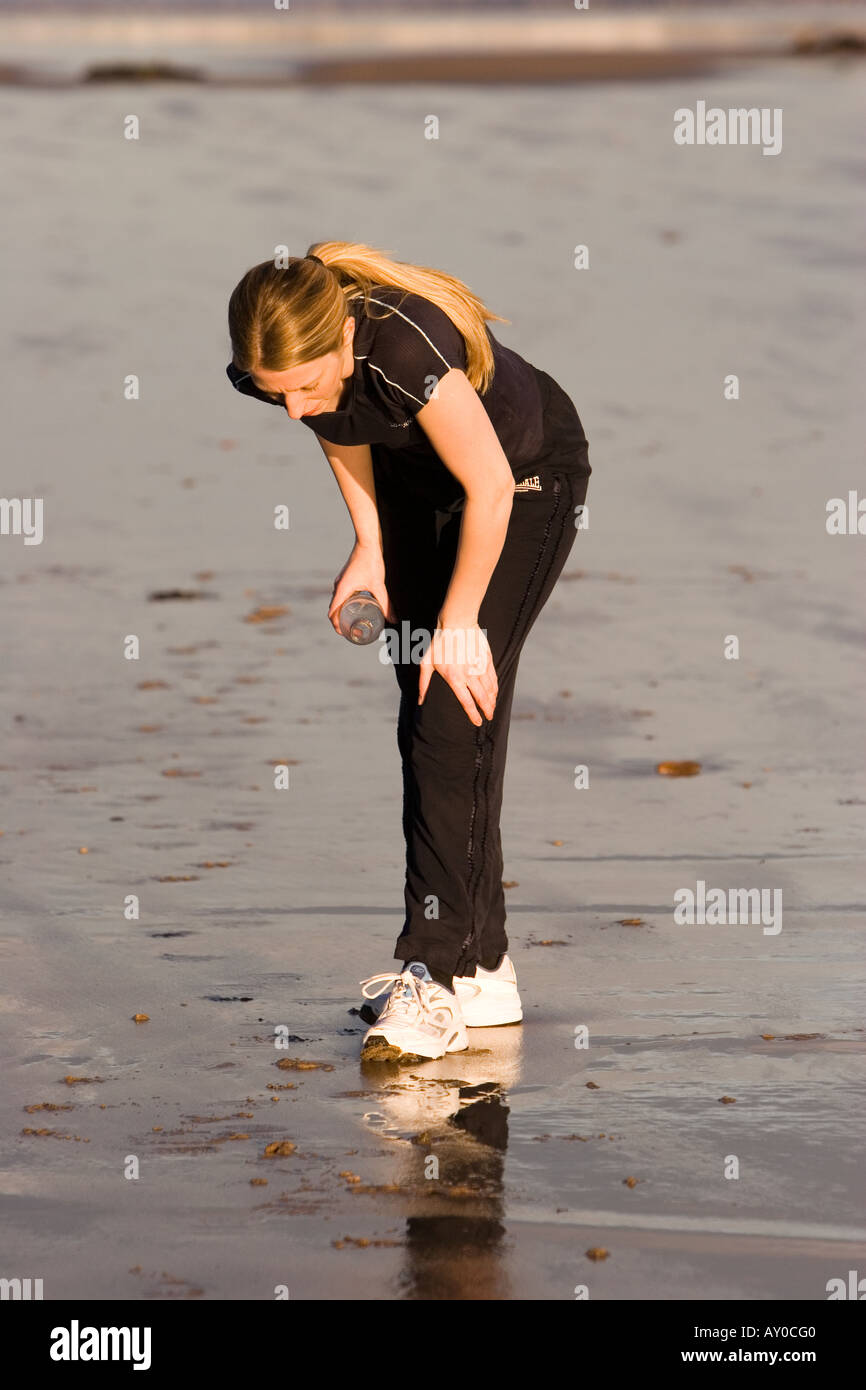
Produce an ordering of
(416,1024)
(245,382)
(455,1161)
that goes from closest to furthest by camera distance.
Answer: (455,1161), (245,382), (416,1024)

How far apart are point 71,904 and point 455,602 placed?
1612mm

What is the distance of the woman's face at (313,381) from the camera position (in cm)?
345

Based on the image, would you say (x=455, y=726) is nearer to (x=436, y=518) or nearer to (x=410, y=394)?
(x=436, y=518)

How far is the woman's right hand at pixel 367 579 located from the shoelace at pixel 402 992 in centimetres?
71

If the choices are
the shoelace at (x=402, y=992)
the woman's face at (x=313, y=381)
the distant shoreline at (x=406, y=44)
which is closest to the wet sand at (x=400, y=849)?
the shoelace at (x=402, y=992)

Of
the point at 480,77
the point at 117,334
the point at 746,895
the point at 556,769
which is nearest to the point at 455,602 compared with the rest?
the point at 746,895

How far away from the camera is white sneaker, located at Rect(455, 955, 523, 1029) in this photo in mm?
3953

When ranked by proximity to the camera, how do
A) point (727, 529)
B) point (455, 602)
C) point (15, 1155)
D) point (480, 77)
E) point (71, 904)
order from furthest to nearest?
point (480, 77) → point (727, 529) → point (71, 904) → point (455, 602) → point (15, 1155)

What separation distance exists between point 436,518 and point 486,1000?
974mm

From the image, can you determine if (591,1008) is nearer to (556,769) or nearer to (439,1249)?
(439,1249)

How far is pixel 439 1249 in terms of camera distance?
2.90m

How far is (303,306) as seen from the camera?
340 centimetres

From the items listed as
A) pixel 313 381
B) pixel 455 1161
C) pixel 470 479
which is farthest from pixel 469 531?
pixel 455 1161

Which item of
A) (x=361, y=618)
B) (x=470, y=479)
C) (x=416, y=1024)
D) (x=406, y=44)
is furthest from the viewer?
(x=406, y=44)
